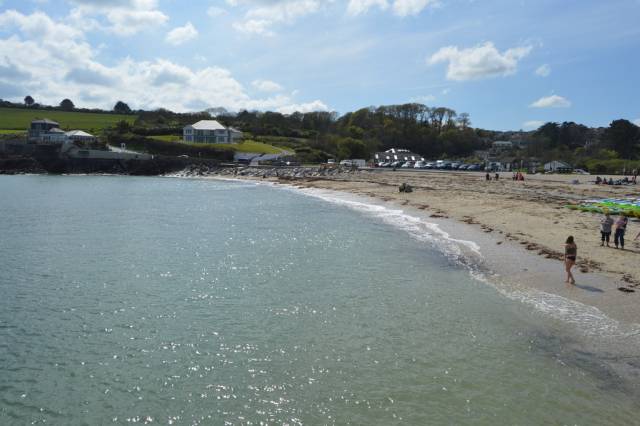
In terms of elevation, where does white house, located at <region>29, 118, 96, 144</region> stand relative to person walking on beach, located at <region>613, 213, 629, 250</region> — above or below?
above

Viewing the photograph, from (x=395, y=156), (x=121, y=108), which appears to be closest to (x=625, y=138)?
(x=395, y=156)

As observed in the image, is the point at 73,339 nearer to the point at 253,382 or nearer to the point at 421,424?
the point at 253,382

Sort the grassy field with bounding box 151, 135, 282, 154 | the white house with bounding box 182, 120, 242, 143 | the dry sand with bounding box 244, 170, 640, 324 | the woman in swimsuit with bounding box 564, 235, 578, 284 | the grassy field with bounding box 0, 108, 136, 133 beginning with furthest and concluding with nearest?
1. the grassy field with bounding box 0, 108, 136, 133
2. the white house with bounding box 182, 120, 242, 143
3. the grassy field with bounding box 151, 135, 282, 154
4. the woman in swimsuit with bounding box 564, 235, 578, 284
5. the dry sand with bounding box 244, 170, 640, 324

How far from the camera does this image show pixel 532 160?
102750 millimetres

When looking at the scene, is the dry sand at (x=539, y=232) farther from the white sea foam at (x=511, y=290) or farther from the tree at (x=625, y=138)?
the tree at (x=625, y=138)

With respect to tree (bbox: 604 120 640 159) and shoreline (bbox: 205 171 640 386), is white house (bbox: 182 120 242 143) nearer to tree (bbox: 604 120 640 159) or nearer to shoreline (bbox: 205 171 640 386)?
tree (bbox: 604 120 640 159)

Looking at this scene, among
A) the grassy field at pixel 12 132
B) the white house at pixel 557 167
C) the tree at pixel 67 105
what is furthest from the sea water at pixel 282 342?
the tree at pixel 67 105

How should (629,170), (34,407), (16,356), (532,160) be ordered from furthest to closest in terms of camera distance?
1. (532,160)
2. (629,170)
3. (16,356)
4. (34,407)

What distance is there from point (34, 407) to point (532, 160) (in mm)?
107727

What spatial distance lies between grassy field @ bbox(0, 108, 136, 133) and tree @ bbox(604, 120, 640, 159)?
126551mm

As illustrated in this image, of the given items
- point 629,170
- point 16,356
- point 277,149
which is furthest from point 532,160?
point 16,356

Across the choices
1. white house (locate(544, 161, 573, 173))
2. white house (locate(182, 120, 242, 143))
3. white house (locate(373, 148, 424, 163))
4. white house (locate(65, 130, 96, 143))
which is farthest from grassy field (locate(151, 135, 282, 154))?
white house (locate(544, 161, 573, 173))

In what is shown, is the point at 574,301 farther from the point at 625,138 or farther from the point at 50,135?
the point at 50,135

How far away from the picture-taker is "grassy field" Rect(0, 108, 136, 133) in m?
128
